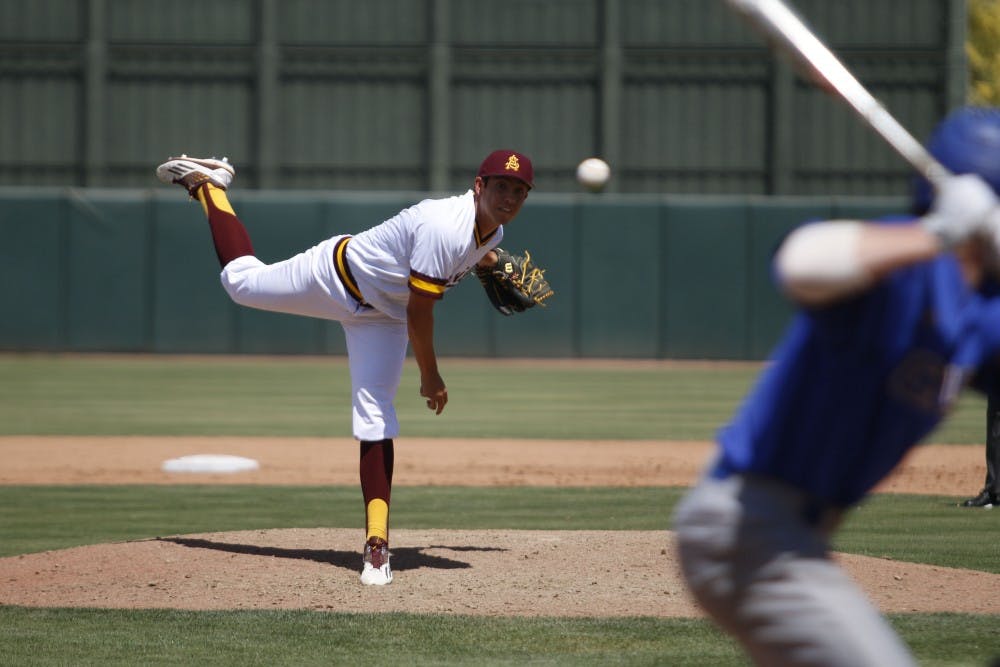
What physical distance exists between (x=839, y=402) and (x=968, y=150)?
0.49m

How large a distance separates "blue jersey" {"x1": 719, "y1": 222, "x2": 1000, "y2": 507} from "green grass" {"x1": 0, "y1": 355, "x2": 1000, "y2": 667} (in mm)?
2359

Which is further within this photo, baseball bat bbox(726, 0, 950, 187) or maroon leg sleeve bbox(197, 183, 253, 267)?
maroon leg sleeve bbox(197, 183, 253, 267)

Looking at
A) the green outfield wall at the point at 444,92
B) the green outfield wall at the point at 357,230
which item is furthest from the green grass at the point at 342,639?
the green outfield wall at the point at 444,92

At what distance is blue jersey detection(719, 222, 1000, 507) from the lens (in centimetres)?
231

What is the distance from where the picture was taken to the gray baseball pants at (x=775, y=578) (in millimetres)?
2410

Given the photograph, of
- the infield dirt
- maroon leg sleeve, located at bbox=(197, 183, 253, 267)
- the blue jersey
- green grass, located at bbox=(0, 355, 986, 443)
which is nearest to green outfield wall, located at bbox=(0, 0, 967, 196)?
green grass, located at bbox=(0, 355, 986, 443)

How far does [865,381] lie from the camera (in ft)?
7.77

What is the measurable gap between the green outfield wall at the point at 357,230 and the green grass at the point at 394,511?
1.05 meters

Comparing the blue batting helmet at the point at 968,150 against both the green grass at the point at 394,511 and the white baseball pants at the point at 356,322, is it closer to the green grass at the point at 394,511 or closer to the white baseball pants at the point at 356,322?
the green grass at the point at 394,511

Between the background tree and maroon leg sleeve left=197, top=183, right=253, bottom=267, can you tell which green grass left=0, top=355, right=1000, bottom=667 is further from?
the background tree

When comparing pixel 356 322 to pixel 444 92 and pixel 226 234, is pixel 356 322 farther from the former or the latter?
pixel 444 92

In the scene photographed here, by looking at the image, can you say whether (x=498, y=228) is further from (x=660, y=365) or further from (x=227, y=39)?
(x=227, y=39)

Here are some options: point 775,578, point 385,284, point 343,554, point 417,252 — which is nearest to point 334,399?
point 343,554

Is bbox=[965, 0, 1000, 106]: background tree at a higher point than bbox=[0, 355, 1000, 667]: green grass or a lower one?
higher
